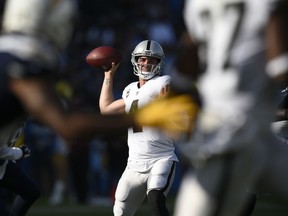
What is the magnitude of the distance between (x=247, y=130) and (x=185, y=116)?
0.23 meters

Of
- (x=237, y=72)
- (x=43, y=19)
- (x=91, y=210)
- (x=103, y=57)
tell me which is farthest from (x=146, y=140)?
(x=91, y=210)

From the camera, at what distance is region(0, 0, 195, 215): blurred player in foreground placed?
11.5ft

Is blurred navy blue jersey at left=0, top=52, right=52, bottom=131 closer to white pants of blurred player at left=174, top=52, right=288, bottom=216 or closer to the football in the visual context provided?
white pants of blurred player at left=174, top=52, right=288, bottom=216

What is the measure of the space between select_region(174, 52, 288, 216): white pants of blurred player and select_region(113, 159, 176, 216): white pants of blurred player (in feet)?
11.1

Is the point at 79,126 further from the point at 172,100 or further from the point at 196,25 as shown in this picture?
the point at 196,25

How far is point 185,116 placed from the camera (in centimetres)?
345

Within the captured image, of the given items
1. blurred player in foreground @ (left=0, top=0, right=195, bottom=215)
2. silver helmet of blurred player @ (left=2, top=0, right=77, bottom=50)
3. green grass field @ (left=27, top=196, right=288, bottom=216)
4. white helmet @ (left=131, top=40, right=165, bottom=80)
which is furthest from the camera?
green grass field @ (left=27, top=196, right=288, bottom=216)

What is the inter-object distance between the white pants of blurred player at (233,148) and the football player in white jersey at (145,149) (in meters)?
3.28

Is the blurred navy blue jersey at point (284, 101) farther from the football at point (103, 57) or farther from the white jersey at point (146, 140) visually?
the football at point (103, 57)

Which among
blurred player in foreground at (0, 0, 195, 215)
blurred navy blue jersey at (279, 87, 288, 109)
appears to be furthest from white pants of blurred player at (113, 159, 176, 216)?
blurred player in foreground at (0, 0, 195, 215)

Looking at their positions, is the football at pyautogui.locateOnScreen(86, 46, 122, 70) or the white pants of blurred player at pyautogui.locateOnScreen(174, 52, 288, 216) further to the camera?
the football at pyautogui.locateOnScreen(86, 46, 122, 70)

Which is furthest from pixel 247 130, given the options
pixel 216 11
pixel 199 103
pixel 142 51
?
pixel 142 51

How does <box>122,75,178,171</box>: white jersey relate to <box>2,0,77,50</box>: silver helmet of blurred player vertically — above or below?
below

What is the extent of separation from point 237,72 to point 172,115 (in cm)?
28
